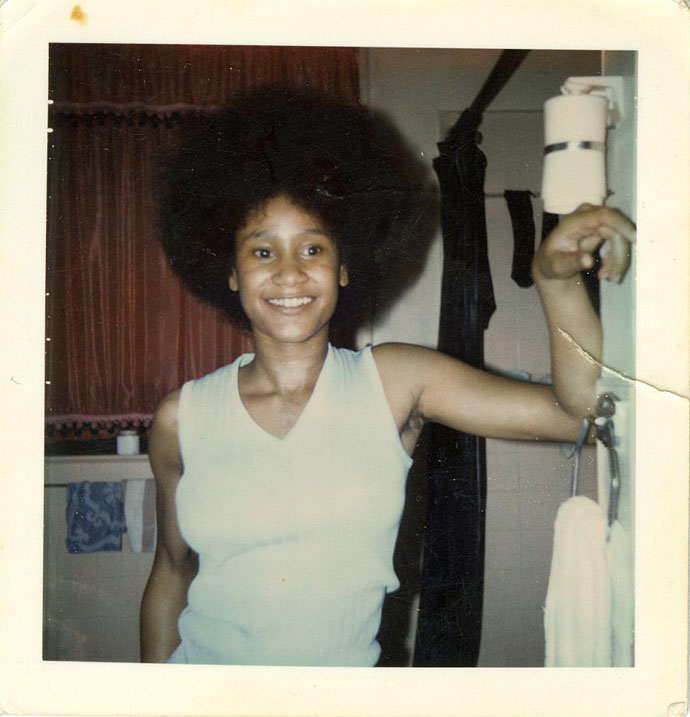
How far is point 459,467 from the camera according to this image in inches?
33.6

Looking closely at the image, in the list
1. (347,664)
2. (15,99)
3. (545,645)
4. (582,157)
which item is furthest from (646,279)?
(15,99)

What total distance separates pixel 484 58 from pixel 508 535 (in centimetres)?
57

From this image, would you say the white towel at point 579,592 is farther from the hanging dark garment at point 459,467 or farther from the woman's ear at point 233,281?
the woman's ear at point 233,281

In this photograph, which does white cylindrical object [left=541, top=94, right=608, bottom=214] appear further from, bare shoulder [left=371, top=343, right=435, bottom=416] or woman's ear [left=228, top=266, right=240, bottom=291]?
woman's ear [left=228, top=266, right=240, bottom=291]

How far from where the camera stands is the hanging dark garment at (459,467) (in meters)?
0.84

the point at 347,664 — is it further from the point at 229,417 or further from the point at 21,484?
the point at 21,484

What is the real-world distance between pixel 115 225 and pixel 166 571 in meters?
0.43

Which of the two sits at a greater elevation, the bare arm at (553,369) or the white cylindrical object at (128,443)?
the bare arm at (553,369)

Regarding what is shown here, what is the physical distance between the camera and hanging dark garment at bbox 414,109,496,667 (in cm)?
84

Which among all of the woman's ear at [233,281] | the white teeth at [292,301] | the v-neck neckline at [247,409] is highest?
the woman's ear at [233,281]

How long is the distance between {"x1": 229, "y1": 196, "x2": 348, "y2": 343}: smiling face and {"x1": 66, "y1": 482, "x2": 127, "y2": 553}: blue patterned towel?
0.89ft

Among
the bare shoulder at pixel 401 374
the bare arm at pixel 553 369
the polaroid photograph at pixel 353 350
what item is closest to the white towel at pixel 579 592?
the polaroid photograph at pixel 353 350

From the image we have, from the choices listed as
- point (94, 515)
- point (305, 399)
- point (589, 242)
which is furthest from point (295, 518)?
point (589, 242)

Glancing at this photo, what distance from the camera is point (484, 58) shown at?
0.84 meters
